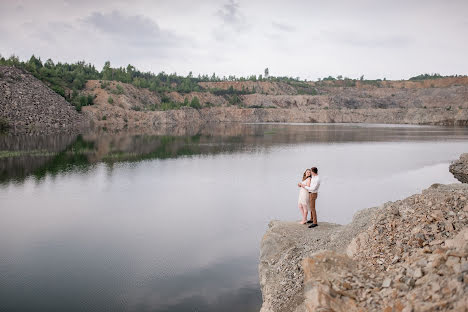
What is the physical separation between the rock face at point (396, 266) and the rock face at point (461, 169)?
2361 centimetres

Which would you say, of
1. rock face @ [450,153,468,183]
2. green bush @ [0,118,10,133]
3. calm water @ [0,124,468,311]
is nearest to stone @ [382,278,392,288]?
calm water @ [0,124,468,311]

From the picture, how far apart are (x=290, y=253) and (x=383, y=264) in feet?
12.6

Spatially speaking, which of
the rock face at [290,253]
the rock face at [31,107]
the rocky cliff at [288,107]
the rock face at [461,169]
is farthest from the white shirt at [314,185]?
the rocky cliff at [288,107]

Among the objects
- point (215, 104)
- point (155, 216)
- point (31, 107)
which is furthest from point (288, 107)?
point (155, 216)

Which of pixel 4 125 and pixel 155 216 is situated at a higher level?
pixel 4 125

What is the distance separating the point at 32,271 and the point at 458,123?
4936 inches

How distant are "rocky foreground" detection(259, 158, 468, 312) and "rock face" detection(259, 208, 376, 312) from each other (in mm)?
28

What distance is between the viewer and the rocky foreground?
5.83 m

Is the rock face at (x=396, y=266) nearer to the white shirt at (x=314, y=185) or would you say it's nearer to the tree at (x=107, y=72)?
the white shirt at (x=314, y=185)

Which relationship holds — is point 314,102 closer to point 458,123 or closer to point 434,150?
point 458,123

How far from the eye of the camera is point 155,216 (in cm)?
1909

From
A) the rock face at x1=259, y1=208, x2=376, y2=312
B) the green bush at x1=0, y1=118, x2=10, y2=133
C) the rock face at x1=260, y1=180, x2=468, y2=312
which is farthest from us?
the green bush at x1=0, y1=118, x2=10, y2=133

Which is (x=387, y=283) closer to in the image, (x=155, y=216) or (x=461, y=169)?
(x=155, y=216)

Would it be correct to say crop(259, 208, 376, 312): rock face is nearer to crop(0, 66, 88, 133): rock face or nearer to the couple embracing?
the couple embracing
